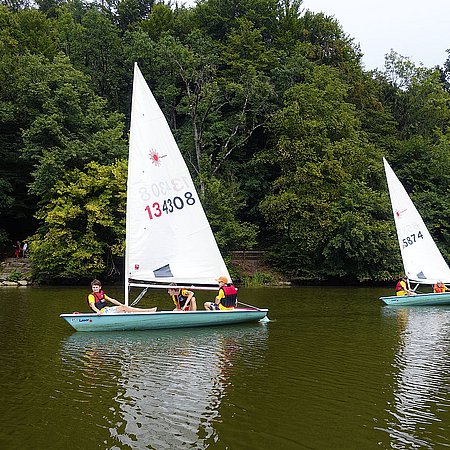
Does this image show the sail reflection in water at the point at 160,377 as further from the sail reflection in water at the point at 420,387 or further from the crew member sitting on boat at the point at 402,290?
the crew member sitting on boat at the point at 402,290

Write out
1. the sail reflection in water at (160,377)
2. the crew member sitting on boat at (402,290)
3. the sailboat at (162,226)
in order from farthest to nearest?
the crew member sitting on boat at (402,290), the sailboat at (162,226), the sail reflection in water at (160,377)

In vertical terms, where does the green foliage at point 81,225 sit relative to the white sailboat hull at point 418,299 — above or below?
above

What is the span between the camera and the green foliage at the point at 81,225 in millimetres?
29719

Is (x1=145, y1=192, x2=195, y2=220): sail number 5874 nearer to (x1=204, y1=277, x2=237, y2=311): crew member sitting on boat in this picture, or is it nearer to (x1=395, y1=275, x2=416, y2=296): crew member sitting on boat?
(x1=204, y1=277, x2=237, y2=311): crew member sitting on boat

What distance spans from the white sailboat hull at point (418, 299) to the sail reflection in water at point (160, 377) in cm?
882

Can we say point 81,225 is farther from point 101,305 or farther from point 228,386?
point 228,386

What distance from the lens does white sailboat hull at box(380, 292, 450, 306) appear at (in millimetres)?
22188

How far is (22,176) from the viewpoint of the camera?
120 feet

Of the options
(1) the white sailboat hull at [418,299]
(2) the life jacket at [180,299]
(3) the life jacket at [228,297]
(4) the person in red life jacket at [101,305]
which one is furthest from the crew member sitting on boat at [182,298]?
(1) the white sailboat hull at [418,299]

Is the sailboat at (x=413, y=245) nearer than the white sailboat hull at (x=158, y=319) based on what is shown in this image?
No


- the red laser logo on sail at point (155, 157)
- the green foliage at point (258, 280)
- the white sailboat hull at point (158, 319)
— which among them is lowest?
the white sailboat hull at point (158, 319)

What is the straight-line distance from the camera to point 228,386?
30.7 feet

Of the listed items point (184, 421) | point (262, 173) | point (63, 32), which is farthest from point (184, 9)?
point (184, 421)

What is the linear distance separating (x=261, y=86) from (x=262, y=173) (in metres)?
6.39
